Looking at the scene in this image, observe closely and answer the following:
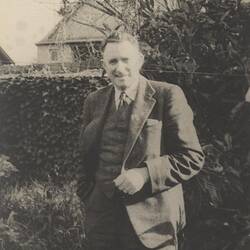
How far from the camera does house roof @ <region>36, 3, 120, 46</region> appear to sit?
645 centimetres

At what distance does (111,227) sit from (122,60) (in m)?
0.71

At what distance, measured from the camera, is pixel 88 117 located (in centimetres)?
247

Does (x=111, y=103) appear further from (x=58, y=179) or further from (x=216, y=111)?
(x=58, y=179)

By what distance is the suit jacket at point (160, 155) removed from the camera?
7.16 ft

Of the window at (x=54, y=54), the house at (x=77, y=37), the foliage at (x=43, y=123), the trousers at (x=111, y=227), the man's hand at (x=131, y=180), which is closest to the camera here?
the man's hand at (x=131, y=180)

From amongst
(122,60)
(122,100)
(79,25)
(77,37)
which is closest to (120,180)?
(122,100)

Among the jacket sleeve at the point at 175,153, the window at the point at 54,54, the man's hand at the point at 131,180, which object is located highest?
the window at the point at 54,54

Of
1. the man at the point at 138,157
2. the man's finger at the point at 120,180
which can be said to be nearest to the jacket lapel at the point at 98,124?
the man at the point at 138,157

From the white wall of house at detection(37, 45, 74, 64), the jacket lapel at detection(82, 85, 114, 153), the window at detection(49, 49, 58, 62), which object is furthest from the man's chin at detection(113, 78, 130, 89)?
the window at detection(49, 49, 58, 62)

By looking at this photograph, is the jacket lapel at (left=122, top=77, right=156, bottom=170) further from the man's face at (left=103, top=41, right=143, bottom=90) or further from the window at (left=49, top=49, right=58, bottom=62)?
the window at (left=49, top=49, right=58, bottom=62)

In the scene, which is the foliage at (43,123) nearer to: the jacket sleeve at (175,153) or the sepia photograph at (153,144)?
the sepia photograph at (153,144)

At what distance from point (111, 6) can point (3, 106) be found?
1655 millimetres

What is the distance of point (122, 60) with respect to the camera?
217 cm

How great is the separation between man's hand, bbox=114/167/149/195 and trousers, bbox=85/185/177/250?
15 cm
